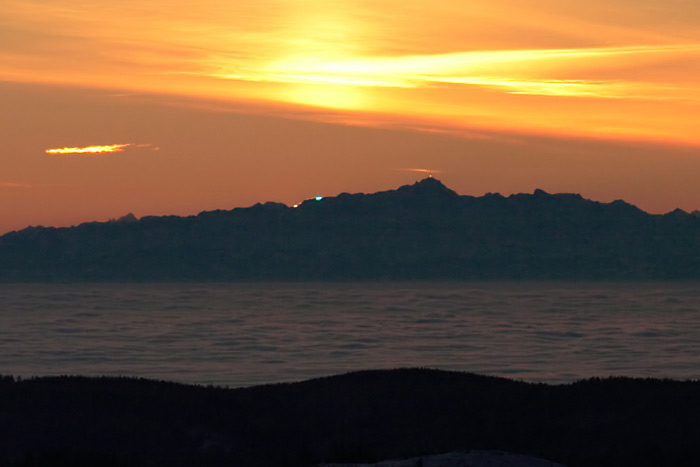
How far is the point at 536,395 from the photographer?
25016 millimetres

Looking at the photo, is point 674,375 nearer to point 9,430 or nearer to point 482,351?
point 482,351

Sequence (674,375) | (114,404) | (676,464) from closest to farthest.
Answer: (676,464)
(114,404)
(674,375)

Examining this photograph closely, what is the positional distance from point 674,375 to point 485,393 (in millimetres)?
18597

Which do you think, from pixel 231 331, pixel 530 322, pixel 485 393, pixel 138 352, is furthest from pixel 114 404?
pixel 530 322

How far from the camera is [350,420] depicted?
2339 cm

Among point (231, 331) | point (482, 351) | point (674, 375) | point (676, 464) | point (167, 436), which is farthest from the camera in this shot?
point (231, 331)

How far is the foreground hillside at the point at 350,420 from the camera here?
66.2 feet

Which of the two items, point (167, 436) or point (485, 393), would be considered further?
point (485, 393)

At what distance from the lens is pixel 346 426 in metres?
22.7

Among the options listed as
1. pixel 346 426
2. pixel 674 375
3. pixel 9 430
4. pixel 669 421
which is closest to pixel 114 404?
pixel 9 430

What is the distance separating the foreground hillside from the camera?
2019 centimetres

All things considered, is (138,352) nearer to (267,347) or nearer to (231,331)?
(267,347)

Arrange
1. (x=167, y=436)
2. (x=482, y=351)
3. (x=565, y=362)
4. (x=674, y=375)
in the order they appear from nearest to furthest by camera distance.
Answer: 1. (x=167, y=436)
2. (x=674, y=375)
3. (x=565, y=362)
4. (x=482, y=351)

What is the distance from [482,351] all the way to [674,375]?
15253 millimetres
